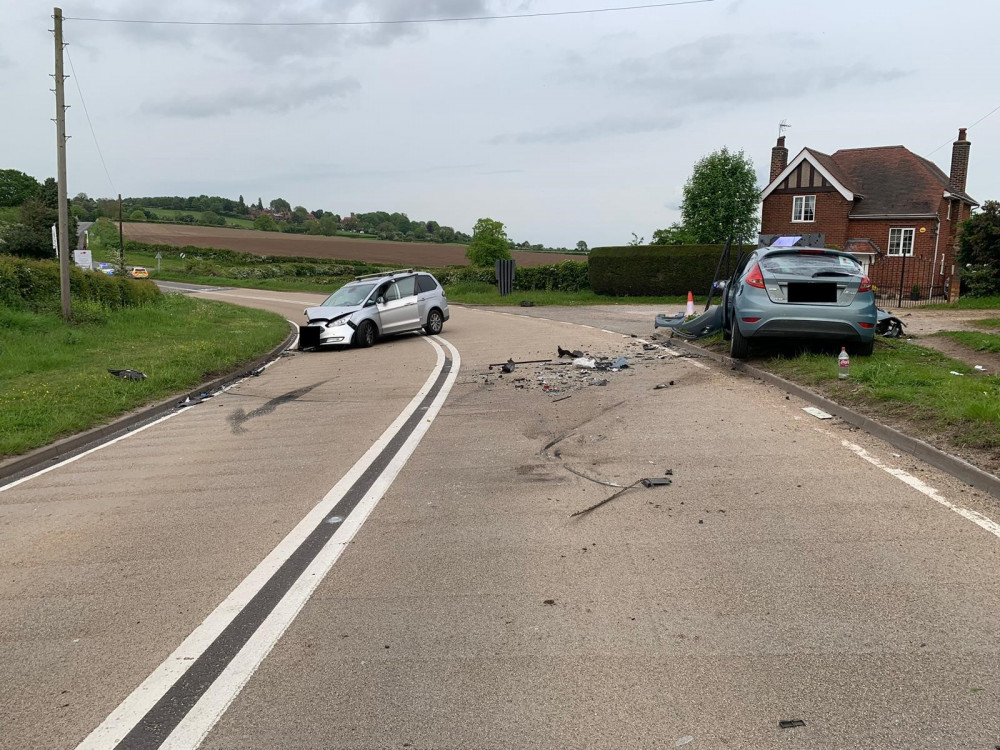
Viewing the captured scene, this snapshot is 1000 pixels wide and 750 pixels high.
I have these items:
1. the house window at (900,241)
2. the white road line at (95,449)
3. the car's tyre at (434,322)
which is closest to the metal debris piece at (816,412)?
the white road line at (95,449)

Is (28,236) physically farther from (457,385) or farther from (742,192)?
(457,385)

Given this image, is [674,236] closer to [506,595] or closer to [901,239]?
[901,239]

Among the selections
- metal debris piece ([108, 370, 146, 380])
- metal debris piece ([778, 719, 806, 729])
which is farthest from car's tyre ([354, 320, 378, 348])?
metal debris piece ([778, 719, 806, 729])

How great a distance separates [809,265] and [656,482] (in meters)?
6.29

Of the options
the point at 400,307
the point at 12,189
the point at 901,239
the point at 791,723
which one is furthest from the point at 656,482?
the point at 12,189

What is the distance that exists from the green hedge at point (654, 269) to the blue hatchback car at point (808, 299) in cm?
2457

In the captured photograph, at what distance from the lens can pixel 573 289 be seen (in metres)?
41.6

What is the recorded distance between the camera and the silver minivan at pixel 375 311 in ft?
60.7

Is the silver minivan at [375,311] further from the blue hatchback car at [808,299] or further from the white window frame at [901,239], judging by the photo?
the white window frame at [901,239]

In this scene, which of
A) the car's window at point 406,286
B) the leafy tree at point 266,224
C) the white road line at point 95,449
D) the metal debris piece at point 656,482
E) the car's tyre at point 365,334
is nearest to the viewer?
the metal debris piece at point 656,482

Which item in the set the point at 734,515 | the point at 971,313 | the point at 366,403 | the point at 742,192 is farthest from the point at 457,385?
the point at 742,192

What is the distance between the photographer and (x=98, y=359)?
48.2 ft

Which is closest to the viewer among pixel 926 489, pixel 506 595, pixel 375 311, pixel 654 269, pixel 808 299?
pixel 506 595

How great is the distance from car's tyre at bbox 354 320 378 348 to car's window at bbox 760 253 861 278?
32.8ft
